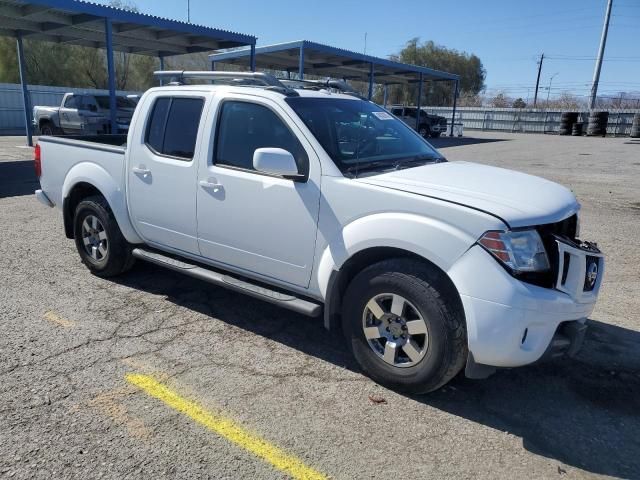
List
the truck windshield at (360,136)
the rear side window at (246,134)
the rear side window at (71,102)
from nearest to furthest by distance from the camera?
the truck windshield at (360,136) → the rear side window at (246,134) → the rear side window at (71,102)

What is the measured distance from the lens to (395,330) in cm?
334

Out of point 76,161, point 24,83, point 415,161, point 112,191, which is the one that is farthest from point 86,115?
point 415,161

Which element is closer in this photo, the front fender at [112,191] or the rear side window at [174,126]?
the rear side window at [174,126]

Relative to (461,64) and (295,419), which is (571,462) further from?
(461,64)

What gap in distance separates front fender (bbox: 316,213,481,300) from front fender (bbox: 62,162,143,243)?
2289mm

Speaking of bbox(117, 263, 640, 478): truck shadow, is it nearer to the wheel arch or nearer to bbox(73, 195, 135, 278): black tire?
the wheel arch

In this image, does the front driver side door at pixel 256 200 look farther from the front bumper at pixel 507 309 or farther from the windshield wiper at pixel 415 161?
the front bumper at pixel 507 309

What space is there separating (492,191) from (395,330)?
3.53ft

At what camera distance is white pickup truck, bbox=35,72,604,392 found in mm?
2922

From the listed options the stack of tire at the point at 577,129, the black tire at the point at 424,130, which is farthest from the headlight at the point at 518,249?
the stack of tire at the point at 577,129

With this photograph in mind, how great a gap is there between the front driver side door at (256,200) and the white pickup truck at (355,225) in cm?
1

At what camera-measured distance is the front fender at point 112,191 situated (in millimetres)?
4902

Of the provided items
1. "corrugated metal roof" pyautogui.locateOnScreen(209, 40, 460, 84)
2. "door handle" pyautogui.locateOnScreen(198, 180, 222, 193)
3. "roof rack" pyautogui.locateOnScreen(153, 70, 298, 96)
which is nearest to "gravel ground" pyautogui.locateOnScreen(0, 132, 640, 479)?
"door handle" pyautogui.locateOnScreen(198, 180, 222, 193)

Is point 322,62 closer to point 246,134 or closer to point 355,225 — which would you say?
point 246,134
